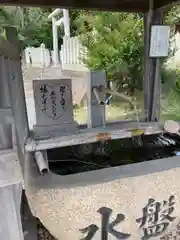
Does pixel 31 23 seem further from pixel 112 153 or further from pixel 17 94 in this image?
pixel 17 94

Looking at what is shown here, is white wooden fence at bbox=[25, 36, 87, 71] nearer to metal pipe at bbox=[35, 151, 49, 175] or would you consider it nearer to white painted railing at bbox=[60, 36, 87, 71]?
white painted railing at bbox=[60, 36, 87, 71]

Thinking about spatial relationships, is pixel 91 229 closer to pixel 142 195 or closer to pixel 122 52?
pixel 142 195

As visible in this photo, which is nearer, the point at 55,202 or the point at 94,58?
the point at 55,202

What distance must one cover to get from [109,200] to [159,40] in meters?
1.40

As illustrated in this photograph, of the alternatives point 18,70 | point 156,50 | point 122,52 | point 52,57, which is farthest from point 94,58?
point 18,70

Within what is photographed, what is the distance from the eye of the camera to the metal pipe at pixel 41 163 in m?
1.19

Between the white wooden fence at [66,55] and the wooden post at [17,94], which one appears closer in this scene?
the wooden post at [17,94]

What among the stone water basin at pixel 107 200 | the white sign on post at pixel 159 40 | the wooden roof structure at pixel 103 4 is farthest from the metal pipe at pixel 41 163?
the white sign on post at pixel 159 40

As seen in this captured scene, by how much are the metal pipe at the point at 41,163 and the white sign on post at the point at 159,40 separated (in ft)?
4.35

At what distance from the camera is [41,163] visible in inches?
47.4

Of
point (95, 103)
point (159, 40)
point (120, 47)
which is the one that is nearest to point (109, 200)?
point (95, 103)

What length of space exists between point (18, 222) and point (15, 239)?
11 centimetres

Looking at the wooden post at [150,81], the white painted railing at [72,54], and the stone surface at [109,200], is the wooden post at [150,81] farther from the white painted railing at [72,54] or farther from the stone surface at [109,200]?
the white painted railing at [72,54]

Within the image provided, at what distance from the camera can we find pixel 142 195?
1285 millimetres
